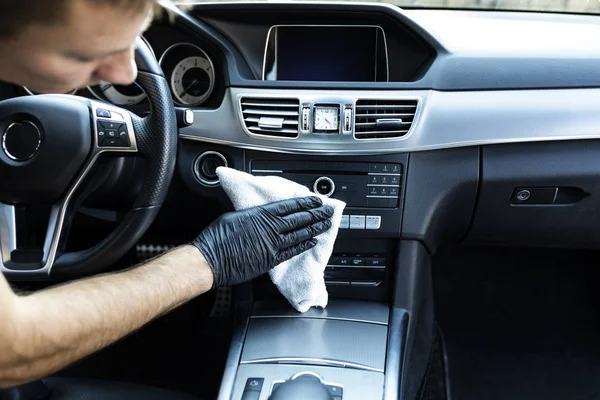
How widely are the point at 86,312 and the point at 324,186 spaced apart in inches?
24.7

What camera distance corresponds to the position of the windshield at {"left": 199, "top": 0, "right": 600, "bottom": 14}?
1645 mm

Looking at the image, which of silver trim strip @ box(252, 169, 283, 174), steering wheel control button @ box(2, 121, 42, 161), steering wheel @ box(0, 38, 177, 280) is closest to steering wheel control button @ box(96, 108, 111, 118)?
steering wheel @ box(0, 38, 177, 280)

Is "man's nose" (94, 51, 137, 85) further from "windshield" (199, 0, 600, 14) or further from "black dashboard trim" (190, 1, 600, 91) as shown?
"windshield" (199, 0, 600, 14)

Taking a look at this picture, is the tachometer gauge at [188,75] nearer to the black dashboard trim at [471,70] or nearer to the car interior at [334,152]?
the car interior at [334,152]

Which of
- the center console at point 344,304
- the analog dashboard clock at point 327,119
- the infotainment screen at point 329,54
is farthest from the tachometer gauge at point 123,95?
the analog dashboard clock at point 327,119

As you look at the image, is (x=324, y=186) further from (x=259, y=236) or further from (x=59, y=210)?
(x=59, y=210)

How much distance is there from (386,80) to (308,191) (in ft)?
1.15

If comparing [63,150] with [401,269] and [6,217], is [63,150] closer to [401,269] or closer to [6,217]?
[6,217]

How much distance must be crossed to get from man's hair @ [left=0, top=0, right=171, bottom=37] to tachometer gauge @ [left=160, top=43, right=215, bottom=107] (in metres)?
0.77

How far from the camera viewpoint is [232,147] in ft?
4.74

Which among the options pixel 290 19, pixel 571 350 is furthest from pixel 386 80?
pixel 571 350

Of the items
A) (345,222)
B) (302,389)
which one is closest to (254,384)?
(302,389)

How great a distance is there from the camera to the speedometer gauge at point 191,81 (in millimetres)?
1510

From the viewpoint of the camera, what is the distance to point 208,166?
1485 millimetres
